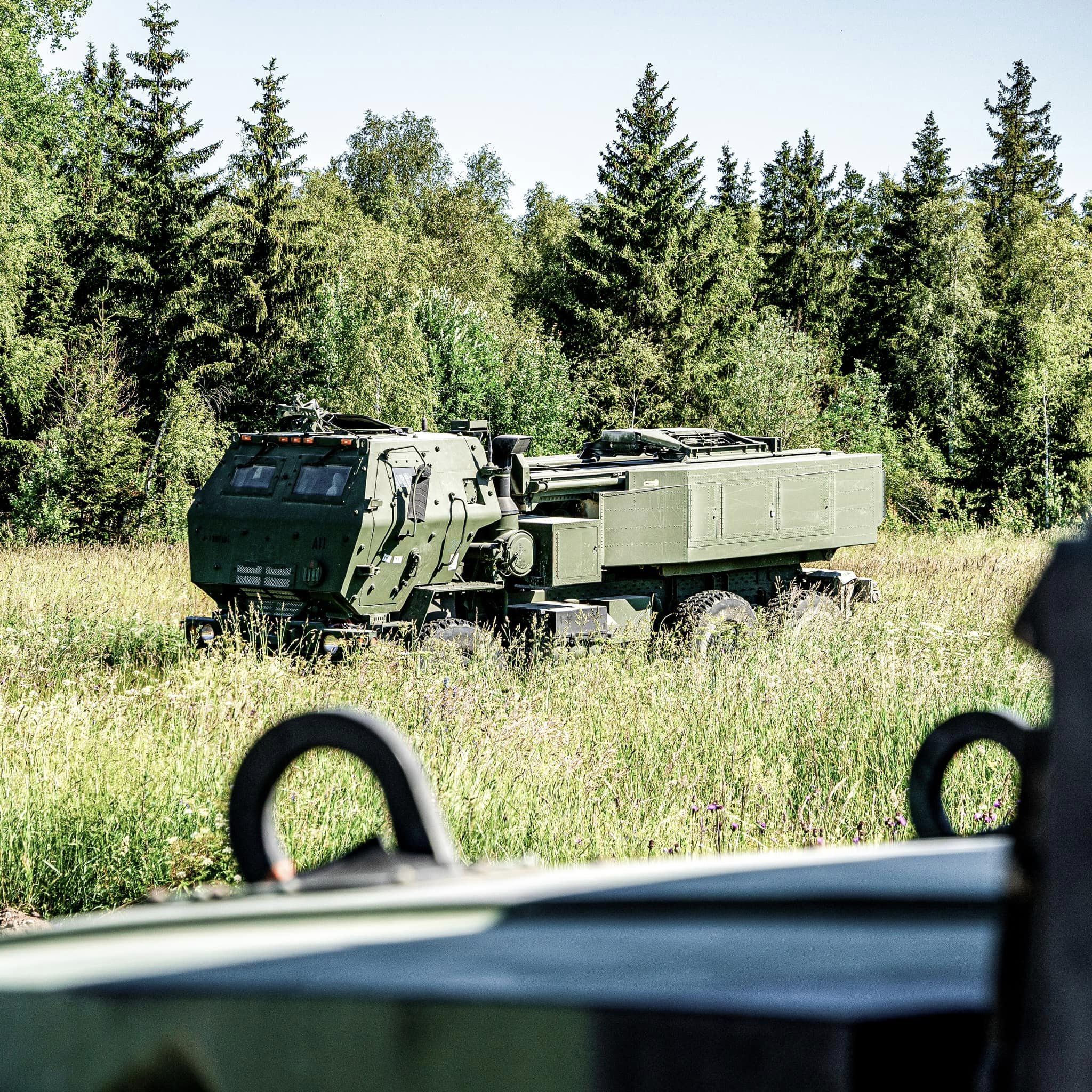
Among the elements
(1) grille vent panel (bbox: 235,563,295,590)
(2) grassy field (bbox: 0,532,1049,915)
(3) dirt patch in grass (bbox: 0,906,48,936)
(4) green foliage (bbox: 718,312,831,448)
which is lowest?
(3) dirt patch in grass (bbox: 0,906,48,936)

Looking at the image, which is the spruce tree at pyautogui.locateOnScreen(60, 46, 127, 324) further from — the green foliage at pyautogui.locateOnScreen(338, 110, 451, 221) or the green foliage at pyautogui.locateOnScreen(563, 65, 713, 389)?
the green foliage at pyautogui.locateOnScreen(338, 110, 451, 221)

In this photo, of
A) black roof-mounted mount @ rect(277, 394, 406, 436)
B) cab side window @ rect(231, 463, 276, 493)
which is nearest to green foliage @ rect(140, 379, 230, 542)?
black roof-mounted mount @ rect(277, 394, 406, 436)

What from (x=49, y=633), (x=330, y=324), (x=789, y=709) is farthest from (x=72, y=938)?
(x=330, y=324)

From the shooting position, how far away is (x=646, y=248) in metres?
38.8

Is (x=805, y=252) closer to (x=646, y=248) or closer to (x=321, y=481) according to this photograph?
(x=646, y=248)

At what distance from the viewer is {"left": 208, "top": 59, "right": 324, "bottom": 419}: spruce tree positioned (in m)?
31.7

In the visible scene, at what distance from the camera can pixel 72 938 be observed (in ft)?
3.00

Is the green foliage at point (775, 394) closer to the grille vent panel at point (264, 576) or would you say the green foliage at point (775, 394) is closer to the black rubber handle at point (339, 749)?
the grille vent panel at point (264, 576)

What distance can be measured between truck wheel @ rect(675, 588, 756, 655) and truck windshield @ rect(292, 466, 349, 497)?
315 cm

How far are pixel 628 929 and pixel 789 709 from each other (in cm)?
684

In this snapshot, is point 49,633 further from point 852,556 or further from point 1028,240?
point 1028,240

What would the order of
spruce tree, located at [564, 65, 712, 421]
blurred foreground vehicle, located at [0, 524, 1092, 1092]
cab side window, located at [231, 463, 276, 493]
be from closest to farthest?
1. blurred foreground vehicle, located at [0, 524, 1092, 1092]
2. cab side window, located at [231, 463, 276, 493]
3. spruce tree, located at [564, 65, 712, 421]

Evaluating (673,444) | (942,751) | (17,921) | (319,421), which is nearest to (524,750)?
(17,921)

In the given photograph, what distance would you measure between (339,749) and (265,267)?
32.5m
